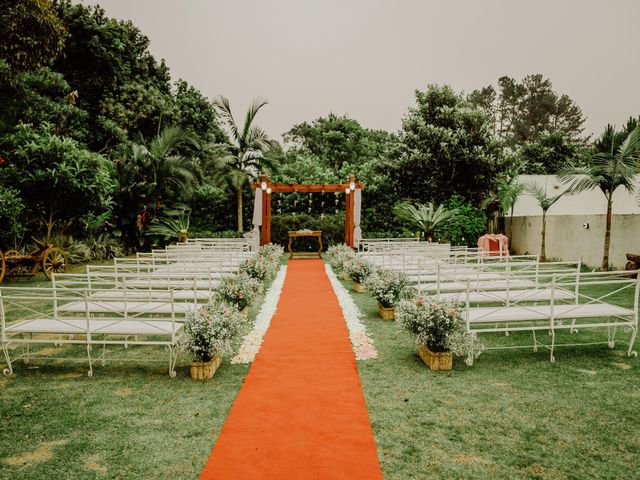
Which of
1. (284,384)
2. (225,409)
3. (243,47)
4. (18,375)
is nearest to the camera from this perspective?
(225,409)

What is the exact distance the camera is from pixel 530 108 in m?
42.2

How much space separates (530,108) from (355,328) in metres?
41.7

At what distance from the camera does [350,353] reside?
6004mm

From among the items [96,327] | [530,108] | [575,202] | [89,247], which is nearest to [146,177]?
[89,247]

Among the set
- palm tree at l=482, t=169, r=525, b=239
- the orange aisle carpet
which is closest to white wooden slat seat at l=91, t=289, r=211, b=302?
the orange aisle carpet

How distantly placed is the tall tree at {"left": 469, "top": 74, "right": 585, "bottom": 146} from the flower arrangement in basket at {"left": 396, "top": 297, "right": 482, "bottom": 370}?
37.8m

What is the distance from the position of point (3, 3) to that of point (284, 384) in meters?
12.1

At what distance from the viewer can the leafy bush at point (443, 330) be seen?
5.27m

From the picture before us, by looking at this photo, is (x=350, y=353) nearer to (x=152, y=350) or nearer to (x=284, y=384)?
(x=284, y=384)

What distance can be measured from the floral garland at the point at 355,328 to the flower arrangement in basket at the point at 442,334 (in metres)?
0.76

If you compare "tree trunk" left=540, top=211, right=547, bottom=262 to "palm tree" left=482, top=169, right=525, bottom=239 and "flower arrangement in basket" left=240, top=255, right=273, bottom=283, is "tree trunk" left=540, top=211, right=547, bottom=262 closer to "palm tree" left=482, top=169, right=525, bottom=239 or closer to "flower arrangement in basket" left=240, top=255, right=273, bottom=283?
"palm tree" left=482, top=169, right=525, bottom=239

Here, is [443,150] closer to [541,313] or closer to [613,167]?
[613,167]

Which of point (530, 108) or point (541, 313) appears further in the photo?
point (530, 108)

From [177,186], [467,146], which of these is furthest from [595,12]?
[177,186]
